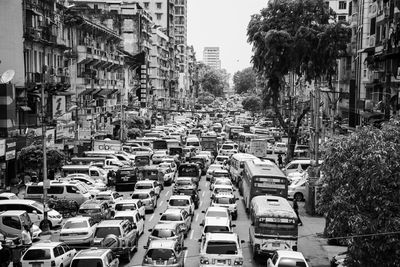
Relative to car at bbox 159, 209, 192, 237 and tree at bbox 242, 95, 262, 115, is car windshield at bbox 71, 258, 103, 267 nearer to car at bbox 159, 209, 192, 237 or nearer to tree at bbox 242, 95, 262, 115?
car at bbox 159, 209, 192, 237

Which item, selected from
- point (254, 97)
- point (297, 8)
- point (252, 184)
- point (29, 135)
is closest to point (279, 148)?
point (297, 8)

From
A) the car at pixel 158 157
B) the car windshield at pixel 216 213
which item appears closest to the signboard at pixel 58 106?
the car at pixel 158 157

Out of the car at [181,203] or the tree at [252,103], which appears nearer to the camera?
the car at [181,203]

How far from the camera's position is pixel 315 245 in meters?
30.1

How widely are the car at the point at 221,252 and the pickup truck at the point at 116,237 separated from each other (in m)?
3.52

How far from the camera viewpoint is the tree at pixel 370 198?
18375 millimetres

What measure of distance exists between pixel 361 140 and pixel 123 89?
73602mm

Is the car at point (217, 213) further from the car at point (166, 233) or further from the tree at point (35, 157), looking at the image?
the tree at point (35, 157)

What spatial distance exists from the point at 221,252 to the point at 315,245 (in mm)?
9156

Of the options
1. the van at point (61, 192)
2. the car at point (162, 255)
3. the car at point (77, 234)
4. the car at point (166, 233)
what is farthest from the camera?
the van at point (61, 192)

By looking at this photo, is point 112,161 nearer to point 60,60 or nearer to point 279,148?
point 60,60

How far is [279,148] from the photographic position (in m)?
73.8

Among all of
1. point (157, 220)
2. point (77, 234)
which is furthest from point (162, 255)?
point (157, 220)

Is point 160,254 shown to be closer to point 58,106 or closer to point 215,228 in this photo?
point 215,228
